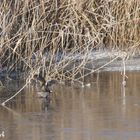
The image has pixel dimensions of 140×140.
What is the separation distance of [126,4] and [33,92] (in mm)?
2301

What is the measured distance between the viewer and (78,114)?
5559 millimetres

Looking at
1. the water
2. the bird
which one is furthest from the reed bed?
the water

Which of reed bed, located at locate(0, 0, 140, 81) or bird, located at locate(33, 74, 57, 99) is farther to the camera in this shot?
reed bed, located at locate(0, 0, 140, 81)

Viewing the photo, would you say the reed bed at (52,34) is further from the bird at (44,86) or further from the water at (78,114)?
the water at (78,114)

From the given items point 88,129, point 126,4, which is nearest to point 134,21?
point 126,4

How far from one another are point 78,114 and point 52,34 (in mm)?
2233

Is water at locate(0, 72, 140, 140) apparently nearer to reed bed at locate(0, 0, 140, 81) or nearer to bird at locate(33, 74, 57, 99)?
bird at locate(33, 74, 57, 99)

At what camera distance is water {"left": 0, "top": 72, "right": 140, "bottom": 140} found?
4.87 m

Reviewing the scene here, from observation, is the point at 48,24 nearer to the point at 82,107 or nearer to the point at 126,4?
the point at 126,4

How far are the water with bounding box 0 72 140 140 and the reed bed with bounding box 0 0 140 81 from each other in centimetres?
34

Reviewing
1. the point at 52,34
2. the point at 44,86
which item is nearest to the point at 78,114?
the point at 44,86

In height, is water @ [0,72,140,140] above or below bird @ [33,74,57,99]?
below

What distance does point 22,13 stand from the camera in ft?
24.4

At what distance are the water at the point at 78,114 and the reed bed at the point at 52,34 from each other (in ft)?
1.11
